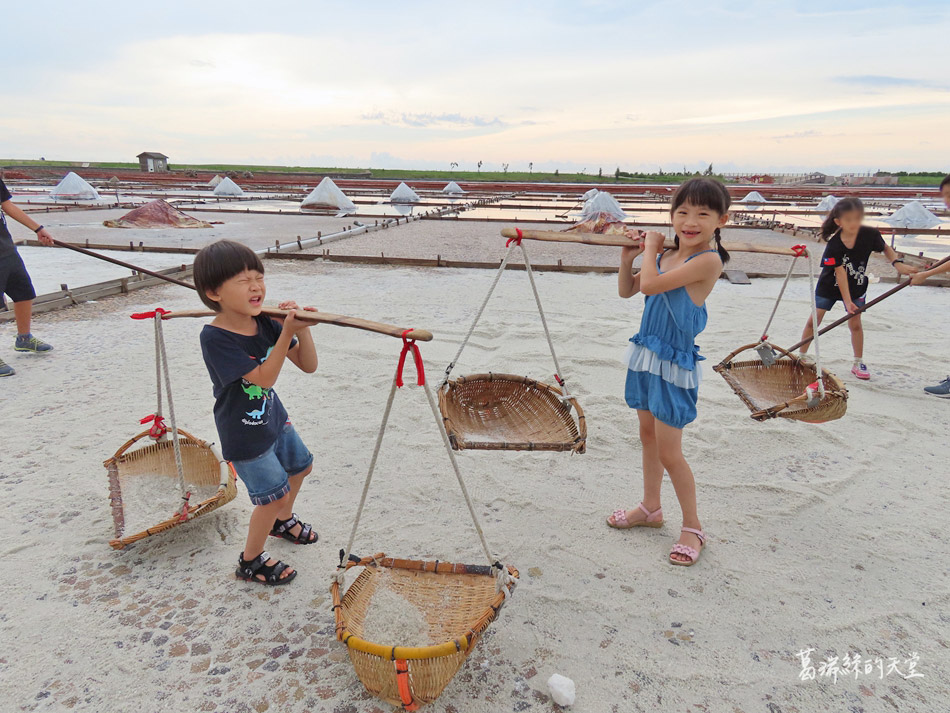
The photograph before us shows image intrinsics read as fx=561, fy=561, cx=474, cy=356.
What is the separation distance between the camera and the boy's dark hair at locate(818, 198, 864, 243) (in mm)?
3600

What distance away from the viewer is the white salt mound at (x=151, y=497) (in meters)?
2.41

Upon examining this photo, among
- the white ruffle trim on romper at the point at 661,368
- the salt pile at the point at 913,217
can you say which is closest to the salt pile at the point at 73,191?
the white ruffle trim on romper at the point at 661,368

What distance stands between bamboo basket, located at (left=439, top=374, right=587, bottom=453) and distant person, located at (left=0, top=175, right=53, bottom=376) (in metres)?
3.16

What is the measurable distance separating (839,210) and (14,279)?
580 centimetres

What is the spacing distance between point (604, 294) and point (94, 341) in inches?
196

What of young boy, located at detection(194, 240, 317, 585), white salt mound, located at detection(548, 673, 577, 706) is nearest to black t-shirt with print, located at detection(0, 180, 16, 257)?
young boy, located at detection(194, 240, 317, 585)

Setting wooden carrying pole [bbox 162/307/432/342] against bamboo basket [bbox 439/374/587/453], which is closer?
wooden carrying pole [bbox 162/307/432/342]

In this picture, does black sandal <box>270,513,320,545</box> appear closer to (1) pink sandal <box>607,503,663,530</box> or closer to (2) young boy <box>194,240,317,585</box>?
(2) young boy <box>194,240,317,585</box>

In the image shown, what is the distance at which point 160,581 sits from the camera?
2.11 metres

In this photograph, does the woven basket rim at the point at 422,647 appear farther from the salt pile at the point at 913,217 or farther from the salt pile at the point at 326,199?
the salt pile at the point at 326,199

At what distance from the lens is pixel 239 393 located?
1845mm

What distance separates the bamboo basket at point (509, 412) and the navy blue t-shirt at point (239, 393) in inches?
28.0

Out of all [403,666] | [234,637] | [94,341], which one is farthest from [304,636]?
[94,341]

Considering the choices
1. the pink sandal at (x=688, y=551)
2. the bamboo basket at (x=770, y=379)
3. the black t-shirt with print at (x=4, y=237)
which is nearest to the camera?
the pink sandal at (x=688, y=551)
